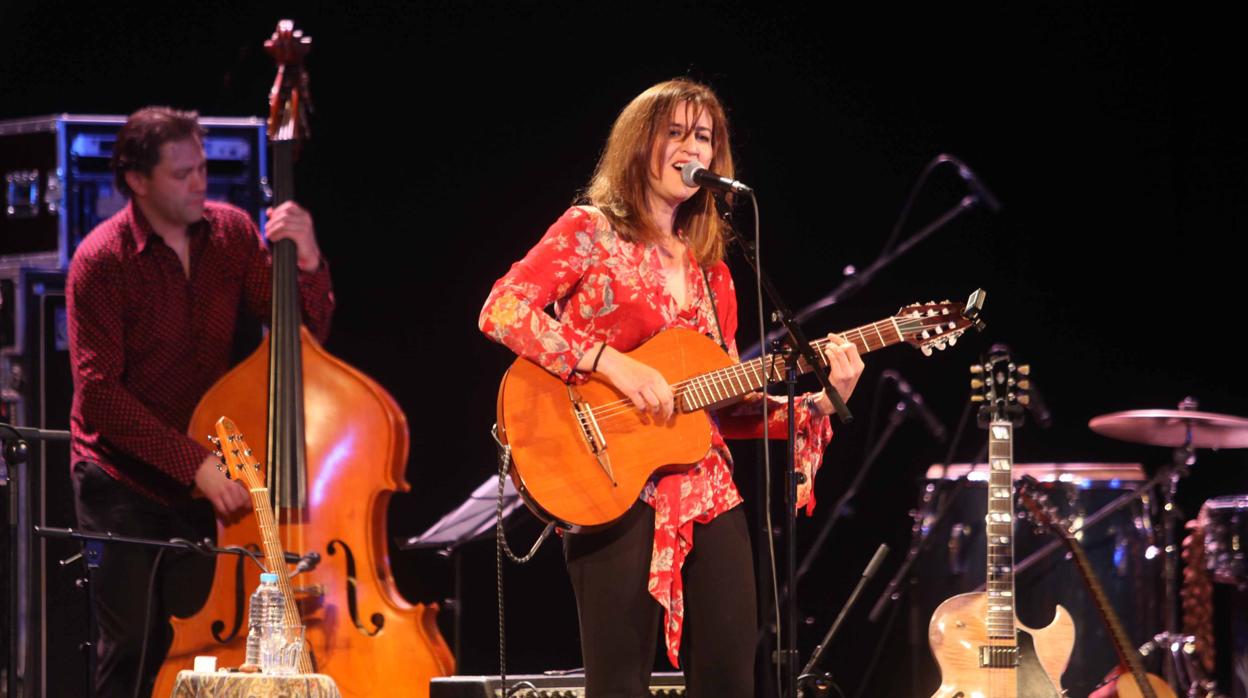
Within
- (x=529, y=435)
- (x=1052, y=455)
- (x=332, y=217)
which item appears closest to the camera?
(x=529, y=435)

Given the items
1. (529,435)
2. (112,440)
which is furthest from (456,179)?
(529,435)

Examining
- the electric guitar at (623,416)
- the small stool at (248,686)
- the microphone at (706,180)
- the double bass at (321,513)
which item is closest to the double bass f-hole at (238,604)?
the double bass at (321,513)

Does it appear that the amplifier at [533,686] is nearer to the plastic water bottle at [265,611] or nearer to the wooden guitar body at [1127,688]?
the plastic water bottle at [265,611]

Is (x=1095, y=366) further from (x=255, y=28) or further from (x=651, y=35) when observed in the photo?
(x=255, y=28)

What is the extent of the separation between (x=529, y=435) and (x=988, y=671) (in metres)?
1.92

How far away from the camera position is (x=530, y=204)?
5801 millimetres

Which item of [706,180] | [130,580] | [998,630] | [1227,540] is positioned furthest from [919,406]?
[130,580]

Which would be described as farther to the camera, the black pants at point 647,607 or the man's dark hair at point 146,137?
the man's dark hair at point 146,137

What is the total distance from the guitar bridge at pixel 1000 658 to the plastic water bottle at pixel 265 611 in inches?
83.9

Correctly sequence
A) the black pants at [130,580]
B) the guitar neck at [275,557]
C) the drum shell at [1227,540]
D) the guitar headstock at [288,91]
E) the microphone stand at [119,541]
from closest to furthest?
the microphone stand at [119,541] < the guitar neck at [275,557] < the black pants at [130,580] < the guitar headstock at [288,91] < the drum shell at [1227,540]

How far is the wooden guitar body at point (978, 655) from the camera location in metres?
4.29

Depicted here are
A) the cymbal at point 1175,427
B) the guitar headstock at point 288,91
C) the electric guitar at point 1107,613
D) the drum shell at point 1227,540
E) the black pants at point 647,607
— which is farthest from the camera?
the drum shell at point 1227,540

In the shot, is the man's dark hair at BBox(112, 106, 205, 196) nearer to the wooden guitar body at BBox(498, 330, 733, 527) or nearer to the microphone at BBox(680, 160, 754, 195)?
the wooden guitar body at BBox(498, 330, 733, 527)

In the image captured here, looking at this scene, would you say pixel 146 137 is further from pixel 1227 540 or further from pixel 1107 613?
pixel 1227 540
